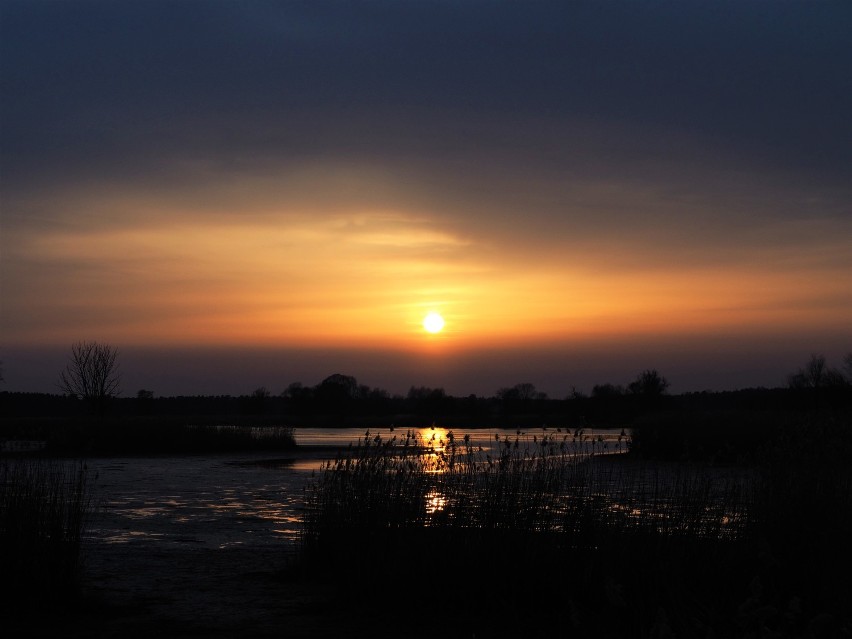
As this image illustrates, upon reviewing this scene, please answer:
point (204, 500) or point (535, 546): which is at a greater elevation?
point (535, 546)

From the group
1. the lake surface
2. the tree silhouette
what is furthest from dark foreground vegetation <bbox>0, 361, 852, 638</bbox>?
the tree silhouette

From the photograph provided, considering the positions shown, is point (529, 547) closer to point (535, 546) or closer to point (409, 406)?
point (535, 546)

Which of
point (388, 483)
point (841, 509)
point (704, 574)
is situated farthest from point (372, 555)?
point (841, 509)

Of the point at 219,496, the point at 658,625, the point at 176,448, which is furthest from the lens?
the point at 176,448

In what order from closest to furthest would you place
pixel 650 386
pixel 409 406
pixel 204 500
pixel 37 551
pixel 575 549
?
1. pixel 37 551
2. pixel 575 549
3. pixel 204 500
4. pixel 650 386
5. pixel 409 406

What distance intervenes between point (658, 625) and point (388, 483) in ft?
20.6

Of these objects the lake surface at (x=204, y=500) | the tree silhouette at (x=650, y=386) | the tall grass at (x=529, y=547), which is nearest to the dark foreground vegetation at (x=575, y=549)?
the tall grass at (x=529, y=547)

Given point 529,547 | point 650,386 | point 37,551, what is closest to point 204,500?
point 37,551

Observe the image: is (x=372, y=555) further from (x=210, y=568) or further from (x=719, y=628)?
(x=719, y=628)

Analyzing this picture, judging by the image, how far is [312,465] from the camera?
36156mm

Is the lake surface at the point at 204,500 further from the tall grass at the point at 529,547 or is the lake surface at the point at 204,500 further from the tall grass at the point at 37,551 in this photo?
the tall grass at the point at 37,551

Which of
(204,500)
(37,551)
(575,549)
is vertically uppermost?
(575,549)

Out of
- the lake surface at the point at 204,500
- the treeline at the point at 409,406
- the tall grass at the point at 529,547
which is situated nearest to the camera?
the tall grass at the point at 529,547

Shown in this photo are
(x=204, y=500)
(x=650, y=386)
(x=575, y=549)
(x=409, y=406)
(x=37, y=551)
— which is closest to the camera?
(x=37, y=551)
